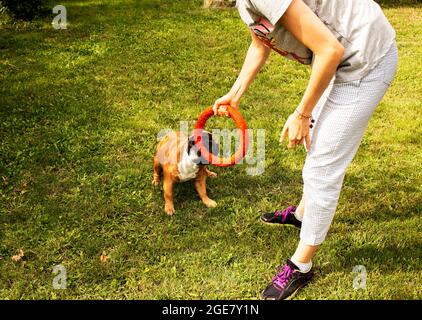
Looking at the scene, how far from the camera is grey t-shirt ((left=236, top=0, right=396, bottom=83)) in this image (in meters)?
2.19

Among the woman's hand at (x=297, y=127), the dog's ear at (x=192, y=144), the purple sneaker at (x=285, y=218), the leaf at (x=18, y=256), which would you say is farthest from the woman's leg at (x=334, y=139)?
the leaf at (x=18, y=256)

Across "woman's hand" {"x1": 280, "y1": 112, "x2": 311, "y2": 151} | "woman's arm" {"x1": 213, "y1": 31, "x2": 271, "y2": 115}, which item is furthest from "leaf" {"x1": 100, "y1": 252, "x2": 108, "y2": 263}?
"woman's hand" {"x1": 280, "y1": 112, "x2": 311, "y2": 151}

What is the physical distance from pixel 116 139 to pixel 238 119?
2.03 meters

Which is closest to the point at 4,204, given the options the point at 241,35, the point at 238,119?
the point at 238,119

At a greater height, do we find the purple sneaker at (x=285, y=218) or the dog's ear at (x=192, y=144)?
the dog's ear at (x=192, y=144)

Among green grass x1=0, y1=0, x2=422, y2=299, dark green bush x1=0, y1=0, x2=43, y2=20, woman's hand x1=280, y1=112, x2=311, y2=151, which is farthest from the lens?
dark green bush x1=0, y1=0, x2=43, y2=20

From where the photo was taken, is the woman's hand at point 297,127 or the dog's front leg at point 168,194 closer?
the woman's hand at point 297,127

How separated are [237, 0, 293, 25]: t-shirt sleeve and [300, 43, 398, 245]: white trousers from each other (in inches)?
22.4

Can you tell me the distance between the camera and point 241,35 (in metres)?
7.73

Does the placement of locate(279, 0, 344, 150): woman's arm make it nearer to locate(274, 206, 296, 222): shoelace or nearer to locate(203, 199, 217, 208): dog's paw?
locate(274, 206, 296, 222): shoelace

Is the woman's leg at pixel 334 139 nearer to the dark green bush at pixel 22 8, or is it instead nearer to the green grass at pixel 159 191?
the green grass at pixel 159 191

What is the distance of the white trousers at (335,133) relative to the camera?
94.0 inches

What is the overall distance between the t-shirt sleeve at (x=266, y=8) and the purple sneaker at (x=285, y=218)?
1.73 metres
